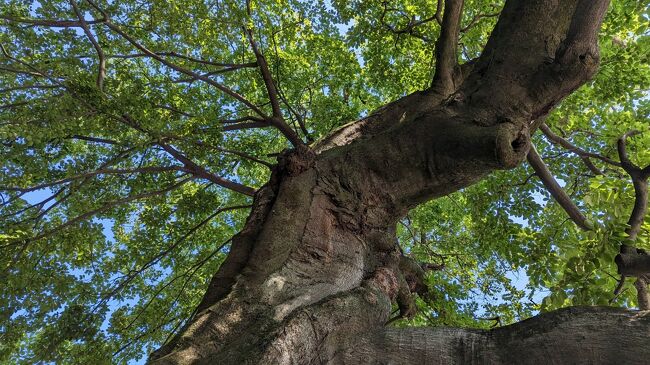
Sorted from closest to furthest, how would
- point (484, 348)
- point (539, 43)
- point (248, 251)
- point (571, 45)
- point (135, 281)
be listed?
point (484, 348) < point (248, 251) < point (571, 45) < point (539, 43) < point (135, 281)

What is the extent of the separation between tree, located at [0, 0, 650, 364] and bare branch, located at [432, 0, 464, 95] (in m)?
0.02

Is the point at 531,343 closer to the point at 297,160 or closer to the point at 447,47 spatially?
the point at 297,160

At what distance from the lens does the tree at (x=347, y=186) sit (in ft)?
6.71

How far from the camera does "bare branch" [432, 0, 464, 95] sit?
4086 mm

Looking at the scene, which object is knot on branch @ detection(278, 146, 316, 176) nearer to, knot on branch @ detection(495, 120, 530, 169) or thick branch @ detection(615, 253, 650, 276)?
knot on branch @ detection(495, 120, 530, 169)

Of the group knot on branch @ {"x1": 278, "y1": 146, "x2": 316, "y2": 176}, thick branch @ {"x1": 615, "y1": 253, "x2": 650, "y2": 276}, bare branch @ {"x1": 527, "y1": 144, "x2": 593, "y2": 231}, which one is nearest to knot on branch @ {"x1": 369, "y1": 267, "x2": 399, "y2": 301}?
knot on branch @ {"x1": 278, "y1": 146, "x2": 316, "y2": 176}

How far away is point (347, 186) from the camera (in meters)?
3.11

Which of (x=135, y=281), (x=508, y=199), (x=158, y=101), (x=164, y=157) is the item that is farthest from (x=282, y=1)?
(x=135, y=281)

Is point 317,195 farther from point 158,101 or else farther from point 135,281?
point 135,281

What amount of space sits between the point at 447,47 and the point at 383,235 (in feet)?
7.04

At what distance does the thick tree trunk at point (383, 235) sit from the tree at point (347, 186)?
0.01 metres

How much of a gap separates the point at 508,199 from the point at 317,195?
4.23 meters

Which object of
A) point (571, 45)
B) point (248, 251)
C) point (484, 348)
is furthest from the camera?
point (571, 45)

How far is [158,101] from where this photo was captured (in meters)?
5.93
